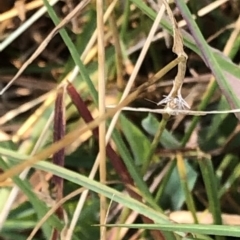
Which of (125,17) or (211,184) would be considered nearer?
(211,184)

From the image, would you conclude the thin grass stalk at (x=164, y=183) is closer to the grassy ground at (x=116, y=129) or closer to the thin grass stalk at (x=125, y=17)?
the grassy ground at (x=116, y=129)

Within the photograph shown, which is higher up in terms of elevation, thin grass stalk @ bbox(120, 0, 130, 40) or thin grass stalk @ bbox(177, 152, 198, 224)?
thin grass stalk @ bbox(120, 0, 130, 40)

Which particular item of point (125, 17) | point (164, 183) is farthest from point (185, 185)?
point (125, 17)

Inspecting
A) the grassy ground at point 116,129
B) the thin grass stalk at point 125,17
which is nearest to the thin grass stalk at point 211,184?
the grassy ground at point 116,129

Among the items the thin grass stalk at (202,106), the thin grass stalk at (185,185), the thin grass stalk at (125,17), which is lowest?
the thin grass stalk at (185,185)

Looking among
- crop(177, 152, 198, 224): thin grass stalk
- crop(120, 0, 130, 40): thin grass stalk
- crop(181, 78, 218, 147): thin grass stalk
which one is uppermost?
crop(120, 0, 130, 40): thin grass stalk

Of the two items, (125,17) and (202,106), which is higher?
(125,17)

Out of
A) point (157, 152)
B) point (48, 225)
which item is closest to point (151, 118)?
point (157, 152)

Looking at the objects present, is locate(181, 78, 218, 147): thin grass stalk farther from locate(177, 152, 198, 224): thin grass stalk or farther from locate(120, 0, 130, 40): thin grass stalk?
locate(120, 0, 130, 40): thin grass stalk

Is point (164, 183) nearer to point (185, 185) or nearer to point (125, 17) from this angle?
point (185, 185)

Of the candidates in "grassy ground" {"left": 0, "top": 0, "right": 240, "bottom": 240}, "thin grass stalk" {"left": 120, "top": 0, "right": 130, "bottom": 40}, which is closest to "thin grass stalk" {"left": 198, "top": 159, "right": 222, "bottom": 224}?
"grassy ground" {"left": 0, "top": 0, "right": 240, "bottom": 240}
